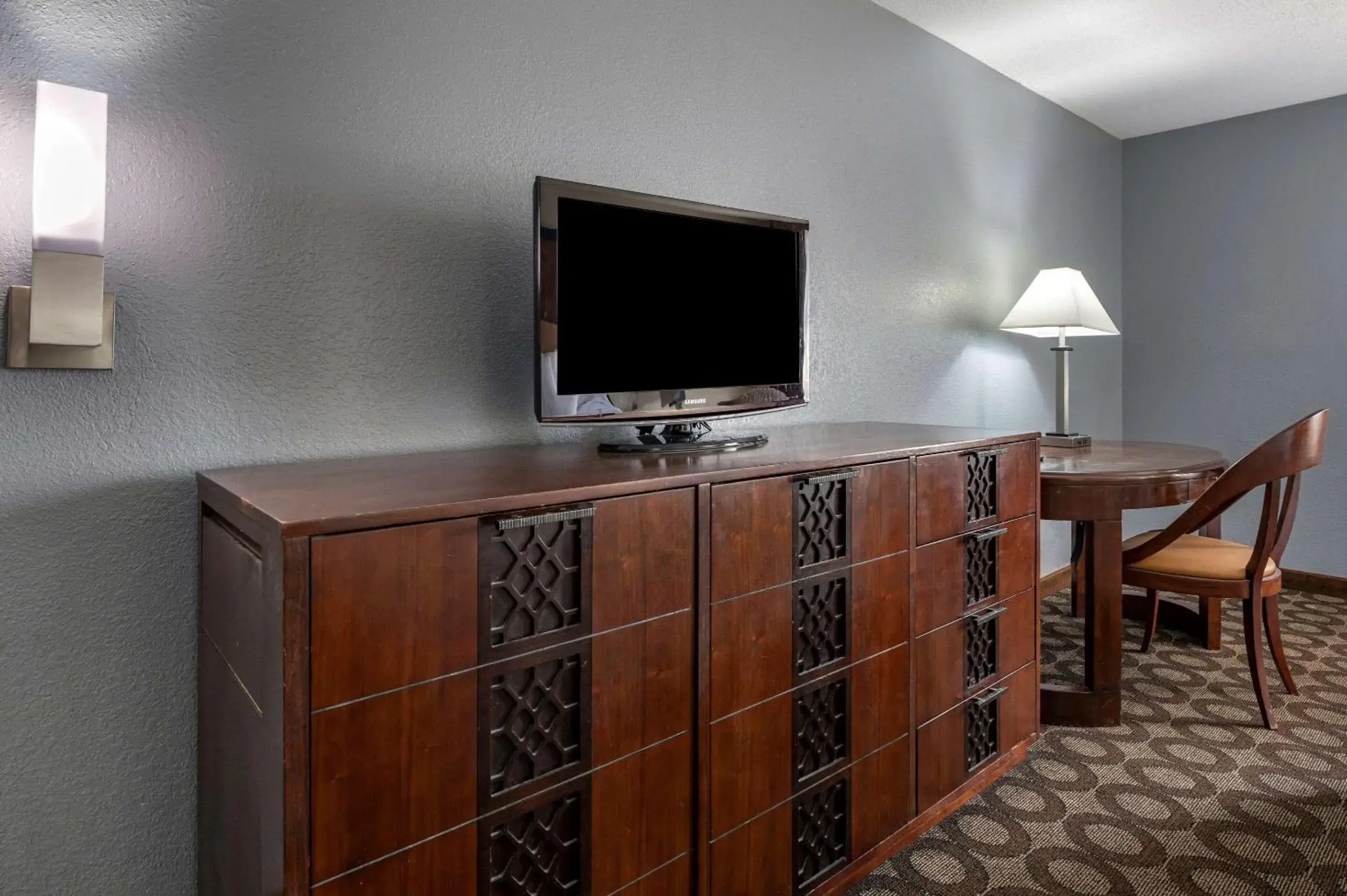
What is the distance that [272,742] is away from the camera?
3.09 feet

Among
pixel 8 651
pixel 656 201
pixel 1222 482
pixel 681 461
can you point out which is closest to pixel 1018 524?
pixel 1222 482

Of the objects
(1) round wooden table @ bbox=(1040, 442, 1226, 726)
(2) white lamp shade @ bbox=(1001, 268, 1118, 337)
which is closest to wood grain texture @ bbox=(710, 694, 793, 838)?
(1) round wooden table @ bbox=(1040, 442, 1226, 726)

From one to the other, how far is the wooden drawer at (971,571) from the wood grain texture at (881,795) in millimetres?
276

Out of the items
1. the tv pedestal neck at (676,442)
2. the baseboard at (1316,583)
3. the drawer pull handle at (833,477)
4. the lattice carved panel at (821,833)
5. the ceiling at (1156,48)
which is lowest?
the lattice carved panel at (821,833)

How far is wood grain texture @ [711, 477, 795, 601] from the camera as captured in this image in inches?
54.5

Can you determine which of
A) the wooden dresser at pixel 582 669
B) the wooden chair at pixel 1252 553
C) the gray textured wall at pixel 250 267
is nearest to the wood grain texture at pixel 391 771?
the wooden dresser at pixel 582 669

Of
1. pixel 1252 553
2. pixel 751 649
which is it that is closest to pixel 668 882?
pixel 751 649

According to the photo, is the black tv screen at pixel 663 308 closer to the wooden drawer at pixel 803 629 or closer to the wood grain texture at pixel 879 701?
the wooden drawer at pixel 803 629

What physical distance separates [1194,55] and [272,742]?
12.9 ft

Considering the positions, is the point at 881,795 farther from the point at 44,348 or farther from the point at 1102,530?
the point at 44,348

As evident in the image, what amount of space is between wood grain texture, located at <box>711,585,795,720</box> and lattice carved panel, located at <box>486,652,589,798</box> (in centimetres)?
29

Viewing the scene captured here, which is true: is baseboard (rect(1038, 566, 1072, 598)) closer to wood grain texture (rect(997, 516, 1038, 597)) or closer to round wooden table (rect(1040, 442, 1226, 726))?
round wooden table (rect(1040, 442, 1226, 726))

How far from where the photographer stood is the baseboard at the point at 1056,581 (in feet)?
12.3

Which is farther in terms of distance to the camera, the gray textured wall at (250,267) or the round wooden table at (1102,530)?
the round wooden table at (1102,530)
